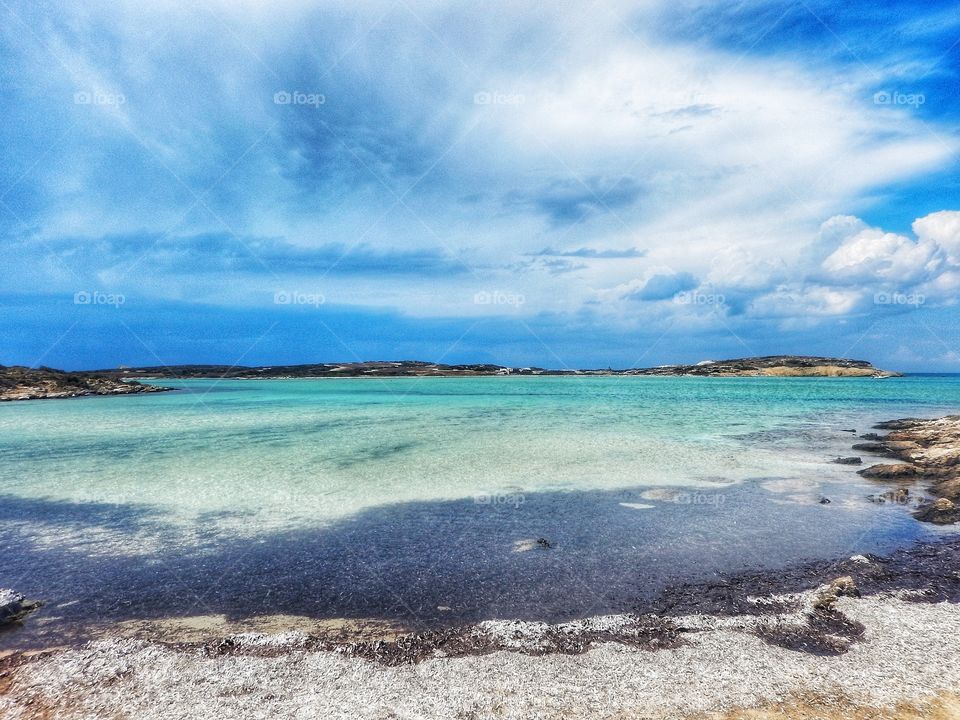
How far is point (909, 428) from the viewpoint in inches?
1070

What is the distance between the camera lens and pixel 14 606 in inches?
305

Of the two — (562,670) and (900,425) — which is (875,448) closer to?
(900,425)

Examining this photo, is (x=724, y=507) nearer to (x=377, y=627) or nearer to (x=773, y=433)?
(x=377, y=627)

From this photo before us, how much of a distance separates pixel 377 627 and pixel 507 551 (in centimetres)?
366

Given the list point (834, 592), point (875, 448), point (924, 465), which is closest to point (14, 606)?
point (834, 592)

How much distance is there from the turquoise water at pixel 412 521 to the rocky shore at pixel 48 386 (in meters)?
50.5

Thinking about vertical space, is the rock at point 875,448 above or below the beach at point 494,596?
above

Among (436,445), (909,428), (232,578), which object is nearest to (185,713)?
(232,578)

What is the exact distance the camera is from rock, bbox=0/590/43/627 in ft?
24.5

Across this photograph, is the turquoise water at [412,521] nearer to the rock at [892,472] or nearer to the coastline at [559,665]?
the coastline at [559,665]

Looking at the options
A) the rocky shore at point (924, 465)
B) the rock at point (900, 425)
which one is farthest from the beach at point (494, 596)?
the rock at point (900, 425)

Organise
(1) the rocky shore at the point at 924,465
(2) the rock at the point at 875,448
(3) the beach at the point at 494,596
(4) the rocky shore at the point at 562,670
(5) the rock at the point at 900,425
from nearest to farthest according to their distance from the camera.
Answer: (4) the rocky shore at the point at 562,670
(3) the beach at the point at 494,596
(1) the rocky shore at the point at 924,465
(2) the rock at the point at 875,448
(5) the rock at the point at 900,425

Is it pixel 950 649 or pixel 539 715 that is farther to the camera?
pixel 950 649

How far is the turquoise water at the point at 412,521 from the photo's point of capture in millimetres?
8430
